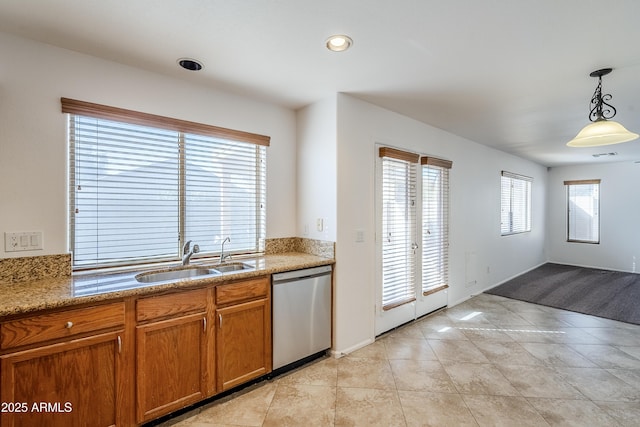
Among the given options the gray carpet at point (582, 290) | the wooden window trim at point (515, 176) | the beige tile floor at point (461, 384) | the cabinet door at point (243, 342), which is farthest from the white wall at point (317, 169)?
the wooden window trim at point (515, 176)

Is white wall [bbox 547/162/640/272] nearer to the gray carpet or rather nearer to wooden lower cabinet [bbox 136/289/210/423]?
the gray carpet

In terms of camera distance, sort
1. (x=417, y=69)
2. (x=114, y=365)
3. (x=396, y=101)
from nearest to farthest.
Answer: (x=114, y=365)
(x=417, y=69)
(x=396, y=101)

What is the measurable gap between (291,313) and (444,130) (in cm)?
313

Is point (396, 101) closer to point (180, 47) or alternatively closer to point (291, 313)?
point (180, 47)

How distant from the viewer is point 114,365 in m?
1.74

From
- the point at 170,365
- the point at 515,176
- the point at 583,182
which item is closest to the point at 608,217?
the point at 583,182

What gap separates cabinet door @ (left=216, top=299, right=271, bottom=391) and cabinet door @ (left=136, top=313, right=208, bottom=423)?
13cm

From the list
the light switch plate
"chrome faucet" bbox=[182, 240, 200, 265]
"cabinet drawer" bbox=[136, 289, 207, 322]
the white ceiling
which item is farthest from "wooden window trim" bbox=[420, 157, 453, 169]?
the light switch plate

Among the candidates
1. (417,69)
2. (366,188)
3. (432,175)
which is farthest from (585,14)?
(432,175)

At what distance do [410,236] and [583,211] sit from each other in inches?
246

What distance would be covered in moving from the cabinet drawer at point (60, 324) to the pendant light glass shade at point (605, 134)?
323 cm

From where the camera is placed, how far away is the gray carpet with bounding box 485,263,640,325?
4.19 metres

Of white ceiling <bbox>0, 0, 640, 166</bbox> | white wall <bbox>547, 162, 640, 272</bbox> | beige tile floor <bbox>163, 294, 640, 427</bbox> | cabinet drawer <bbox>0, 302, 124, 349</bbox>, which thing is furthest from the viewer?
white wall <bbox>547, 162, 640, 272</bbox>

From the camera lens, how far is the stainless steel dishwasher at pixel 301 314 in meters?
2.45
